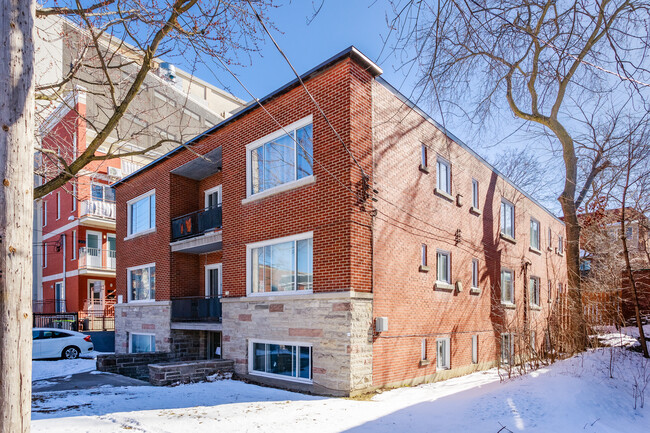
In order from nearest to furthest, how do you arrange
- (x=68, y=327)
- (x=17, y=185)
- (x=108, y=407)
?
(x=17, y=185) < (x=108, y=407) < (x=68, y=327)

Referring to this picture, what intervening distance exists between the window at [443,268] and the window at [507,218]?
5.73 m

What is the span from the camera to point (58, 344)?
A: 60.7 feet

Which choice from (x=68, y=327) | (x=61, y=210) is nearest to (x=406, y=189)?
(x=68, y=327)

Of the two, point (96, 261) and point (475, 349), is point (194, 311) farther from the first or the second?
point (96, 261)

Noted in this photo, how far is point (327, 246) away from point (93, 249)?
68.5 feet

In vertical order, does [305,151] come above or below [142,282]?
above

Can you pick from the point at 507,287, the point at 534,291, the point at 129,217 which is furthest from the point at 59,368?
the point at 534,291

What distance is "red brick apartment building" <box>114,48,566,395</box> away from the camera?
10.7 metres

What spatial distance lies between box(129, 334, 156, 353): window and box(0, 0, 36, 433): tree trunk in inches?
586

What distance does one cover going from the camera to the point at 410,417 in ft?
25.5

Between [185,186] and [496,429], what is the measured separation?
45.5 ft

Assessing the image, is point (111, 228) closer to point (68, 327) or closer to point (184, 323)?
point (68, 327)

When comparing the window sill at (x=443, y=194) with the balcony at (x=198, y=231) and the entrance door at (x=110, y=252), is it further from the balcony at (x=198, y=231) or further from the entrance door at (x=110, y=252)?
the entrance door at (x=110, y=252)

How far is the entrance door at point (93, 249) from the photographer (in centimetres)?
2622
